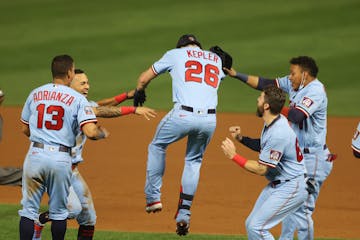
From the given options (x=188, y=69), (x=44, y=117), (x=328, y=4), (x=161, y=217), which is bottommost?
(x=161, y=217)

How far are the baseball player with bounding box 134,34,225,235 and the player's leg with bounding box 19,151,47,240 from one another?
171 cm

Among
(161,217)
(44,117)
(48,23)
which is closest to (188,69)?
(44,117)

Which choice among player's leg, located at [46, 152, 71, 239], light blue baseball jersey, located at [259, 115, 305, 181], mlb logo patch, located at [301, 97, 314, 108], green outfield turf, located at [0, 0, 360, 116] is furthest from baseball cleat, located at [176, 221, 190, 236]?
green outfield turf, located at [0, 0, 360, 116]

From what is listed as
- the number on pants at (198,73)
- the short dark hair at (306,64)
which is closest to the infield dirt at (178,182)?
the number on pants at (198,73)

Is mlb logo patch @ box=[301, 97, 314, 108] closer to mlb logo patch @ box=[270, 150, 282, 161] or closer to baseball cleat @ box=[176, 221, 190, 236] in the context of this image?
mlb logo patch @ box=[270, 150, 282, 161]

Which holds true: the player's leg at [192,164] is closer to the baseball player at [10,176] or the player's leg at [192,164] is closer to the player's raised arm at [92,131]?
the player's raised arm at [92,131]

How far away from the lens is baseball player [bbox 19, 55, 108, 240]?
9148 millimetres

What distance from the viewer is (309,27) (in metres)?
24.1

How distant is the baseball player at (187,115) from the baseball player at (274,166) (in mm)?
1249

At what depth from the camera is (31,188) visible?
927 centimetres

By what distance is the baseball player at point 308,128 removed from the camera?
1032cm

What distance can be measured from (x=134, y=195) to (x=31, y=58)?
9870 millimetres

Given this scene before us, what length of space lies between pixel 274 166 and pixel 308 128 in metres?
1.53

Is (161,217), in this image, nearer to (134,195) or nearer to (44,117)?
(134,195)
